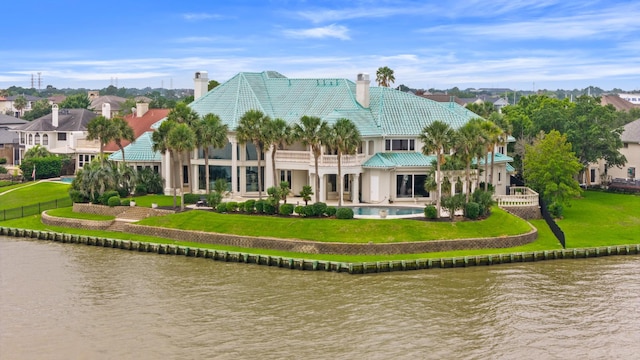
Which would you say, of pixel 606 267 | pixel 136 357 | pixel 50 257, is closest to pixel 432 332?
pixel 136 357

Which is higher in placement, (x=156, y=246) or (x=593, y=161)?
(x=593, y=161)

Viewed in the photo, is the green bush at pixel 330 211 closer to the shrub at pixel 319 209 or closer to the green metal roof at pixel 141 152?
the shrub at pixel 319 209

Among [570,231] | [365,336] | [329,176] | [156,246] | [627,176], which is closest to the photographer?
[365,336]

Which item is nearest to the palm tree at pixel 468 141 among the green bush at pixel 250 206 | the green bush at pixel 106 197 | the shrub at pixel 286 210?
the shrub at pixel 286 210

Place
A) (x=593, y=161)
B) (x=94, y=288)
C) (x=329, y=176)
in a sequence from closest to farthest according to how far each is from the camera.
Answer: (x=94, y=288) → (x=329, y=176) → (x=593, y=161)

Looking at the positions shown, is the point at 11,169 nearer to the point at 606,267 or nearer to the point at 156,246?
the point at 156,246

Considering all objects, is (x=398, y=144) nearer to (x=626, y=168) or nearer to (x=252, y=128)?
(x=252, y=128)
